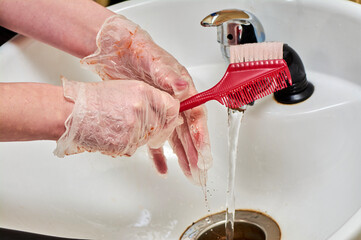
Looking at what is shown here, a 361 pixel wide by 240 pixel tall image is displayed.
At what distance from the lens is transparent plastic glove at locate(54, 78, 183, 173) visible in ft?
1.64

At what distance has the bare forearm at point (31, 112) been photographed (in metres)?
0.49

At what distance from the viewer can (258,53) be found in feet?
1.89

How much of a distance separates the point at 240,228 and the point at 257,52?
0.24 metres

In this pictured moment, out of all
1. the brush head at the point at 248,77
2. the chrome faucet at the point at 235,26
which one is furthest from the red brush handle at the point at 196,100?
the chrome faucet at the point at 235,26

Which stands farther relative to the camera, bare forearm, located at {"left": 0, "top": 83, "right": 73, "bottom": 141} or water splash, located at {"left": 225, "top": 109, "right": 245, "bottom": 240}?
water splash, located at {"left": 225, "top": 109, "right": 245, "bottom": 240}

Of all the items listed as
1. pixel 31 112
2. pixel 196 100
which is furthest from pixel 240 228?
pixel 31 112

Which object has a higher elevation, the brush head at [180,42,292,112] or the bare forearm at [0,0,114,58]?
the bare forearm at [0,0,114,58]

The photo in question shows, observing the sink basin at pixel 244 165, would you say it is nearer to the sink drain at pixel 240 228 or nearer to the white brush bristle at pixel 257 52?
the sink drain at pixel 240 228

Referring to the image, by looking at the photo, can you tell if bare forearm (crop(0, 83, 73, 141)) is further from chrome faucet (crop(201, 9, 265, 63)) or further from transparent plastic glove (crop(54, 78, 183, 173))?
chrome faucet (crop(201, 9, 265, 63))

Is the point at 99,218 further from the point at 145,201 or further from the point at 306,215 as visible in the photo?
the point at 306,215

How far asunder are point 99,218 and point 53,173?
9 cm

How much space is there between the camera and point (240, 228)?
664 millimetres

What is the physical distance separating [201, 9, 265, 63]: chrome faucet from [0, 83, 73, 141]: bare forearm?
0.23 meters

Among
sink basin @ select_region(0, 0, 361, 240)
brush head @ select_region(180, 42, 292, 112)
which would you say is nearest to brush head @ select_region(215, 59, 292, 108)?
brush head @ select_region(180, 42, 292, 112)
